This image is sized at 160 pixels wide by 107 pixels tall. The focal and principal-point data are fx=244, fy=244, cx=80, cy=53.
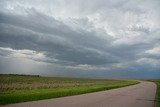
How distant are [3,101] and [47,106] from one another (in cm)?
379

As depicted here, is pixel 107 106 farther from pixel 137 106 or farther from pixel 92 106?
pixel 137 106

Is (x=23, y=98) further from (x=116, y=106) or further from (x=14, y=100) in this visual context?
(x=116, y=106)

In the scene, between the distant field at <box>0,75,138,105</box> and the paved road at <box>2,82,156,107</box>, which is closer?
the paved road at <box>2,82,156,107</box>

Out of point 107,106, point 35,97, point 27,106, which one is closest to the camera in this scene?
point 27,106

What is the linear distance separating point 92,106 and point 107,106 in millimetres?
1276

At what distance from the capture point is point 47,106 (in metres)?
15.1

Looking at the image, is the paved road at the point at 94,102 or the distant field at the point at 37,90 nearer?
the paved road at the point at 94,102

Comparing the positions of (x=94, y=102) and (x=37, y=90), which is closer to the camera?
(x=94, y=102)

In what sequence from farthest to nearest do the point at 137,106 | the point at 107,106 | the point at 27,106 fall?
1. the point at 137,106
2. the point at 107,106
3. the point at 27,106

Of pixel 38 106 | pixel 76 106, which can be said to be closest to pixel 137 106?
pixel 76 106

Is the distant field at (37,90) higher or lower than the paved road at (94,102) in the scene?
higher

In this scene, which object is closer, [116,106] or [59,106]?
[59,106]

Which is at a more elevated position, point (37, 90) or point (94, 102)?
point (37, 90)

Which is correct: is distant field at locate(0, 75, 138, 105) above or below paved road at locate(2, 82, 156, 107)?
above
